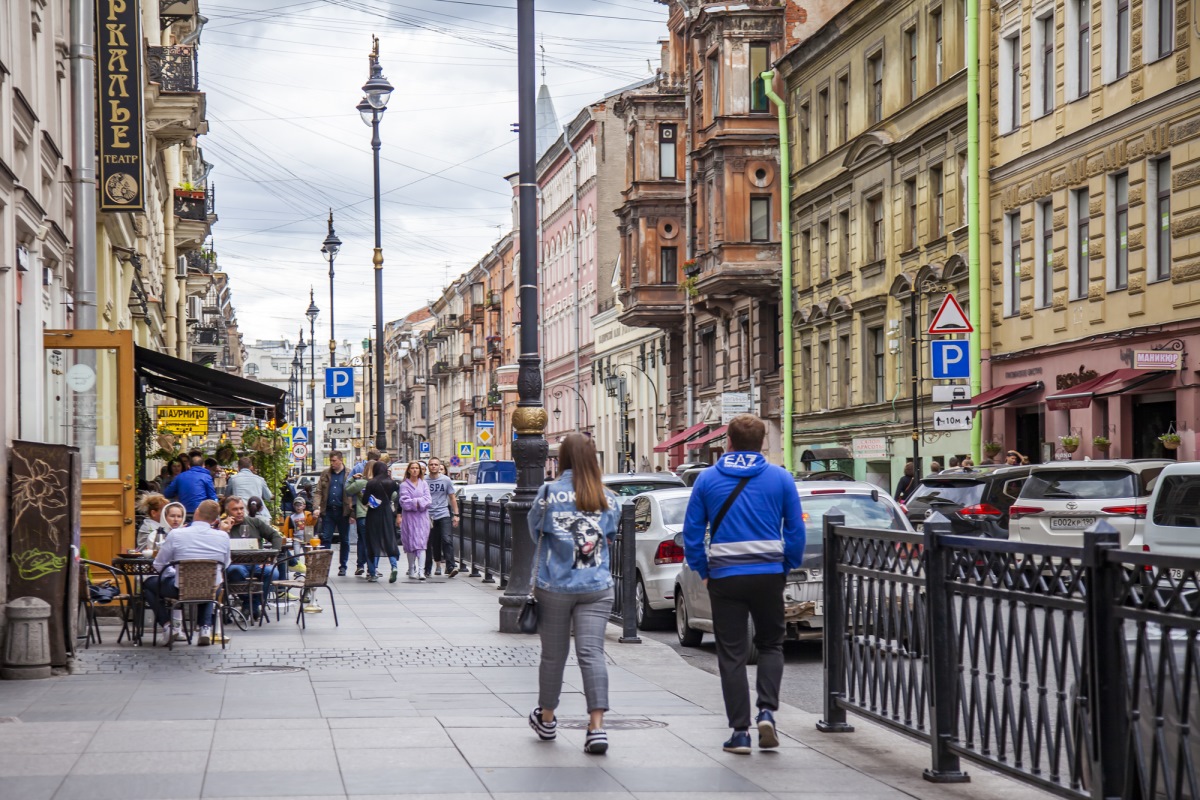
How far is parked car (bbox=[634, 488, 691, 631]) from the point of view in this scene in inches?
666

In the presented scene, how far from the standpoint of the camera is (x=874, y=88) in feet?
141

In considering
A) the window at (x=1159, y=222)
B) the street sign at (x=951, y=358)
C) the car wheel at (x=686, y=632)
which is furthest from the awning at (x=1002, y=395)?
the car wheel at (x=686, y=632)

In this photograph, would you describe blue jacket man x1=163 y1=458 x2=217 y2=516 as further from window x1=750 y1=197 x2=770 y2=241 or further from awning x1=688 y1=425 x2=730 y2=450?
window x1=750 y1=197 x2=770 y2=241

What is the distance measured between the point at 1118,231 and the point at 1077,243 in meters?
1.68

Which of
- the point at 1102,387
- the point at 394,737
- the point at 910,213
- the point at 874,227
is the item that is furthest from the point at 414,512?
the point at 874,227

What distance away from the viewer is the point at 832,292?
152ft

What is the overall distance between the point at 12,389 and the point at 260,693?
511cm

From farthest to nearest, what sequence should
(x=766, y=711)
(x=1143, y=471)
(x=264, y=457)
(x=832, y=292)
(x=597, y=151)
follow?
1. (x=597, y=151)
2. (x=832, y=292)
3. (x=264, y=457)
4. (x=1143, y=471)
5. (x=766, y=711)

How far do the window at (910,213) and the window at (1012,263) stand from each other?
5.19 m

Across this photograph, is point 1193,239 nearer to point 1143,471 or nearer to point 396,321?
point 1143,471

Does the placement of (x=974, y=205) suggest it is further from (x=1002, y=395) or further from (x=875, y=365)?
(x=875, y=365)

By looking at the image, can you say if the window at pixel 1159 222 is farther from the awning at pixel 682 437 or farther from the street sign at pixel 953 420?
the awning at pixel 682 437

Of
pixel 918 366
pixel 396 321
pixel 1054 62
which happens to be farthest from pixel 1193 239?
pixel 396 321

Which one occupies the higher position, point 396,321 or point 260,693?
point 396,321
